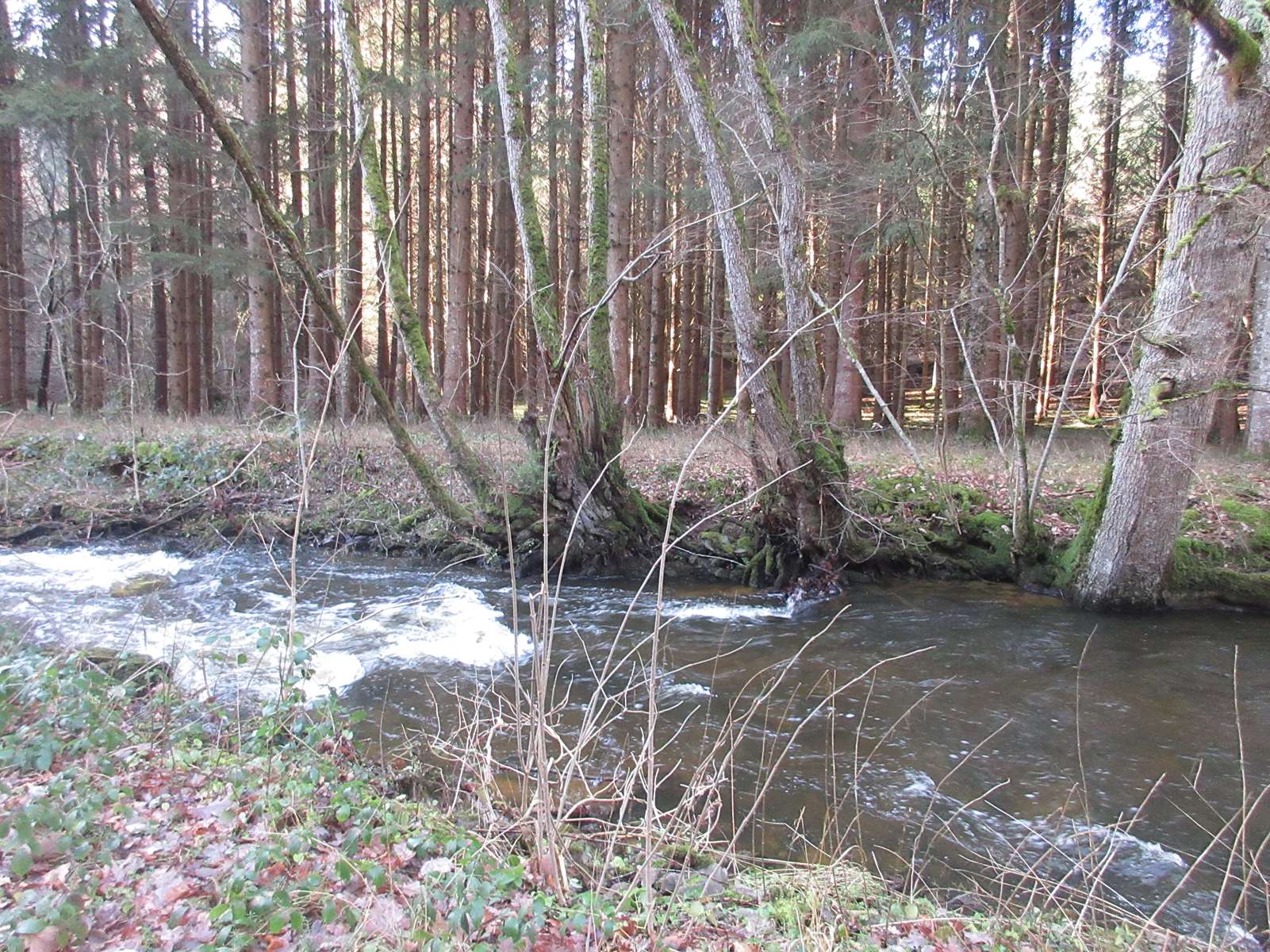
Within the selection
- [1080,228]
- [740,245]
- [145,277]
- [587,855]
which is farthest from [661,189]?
[587,855]

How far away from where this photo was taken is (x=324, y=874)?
2.69m

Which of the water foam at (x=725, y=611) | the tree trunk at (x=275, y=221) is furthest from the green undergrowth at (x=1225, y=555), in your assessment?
the tree trunk at (x=275, y=221)

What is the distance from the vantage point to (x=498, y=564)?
394 inches

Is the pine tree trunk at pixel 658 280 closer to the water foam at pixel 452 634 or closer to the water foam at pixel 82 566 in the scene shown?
the water foam at pixel 452 634

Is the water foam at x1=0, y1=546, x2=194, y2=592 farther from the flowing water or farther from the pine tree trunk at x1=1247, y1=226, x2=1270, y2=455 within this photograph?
the pine tree trunk at x1=1247, y1=226, x2=1270, y2=455

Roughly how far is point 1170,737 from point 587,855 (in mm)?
4346

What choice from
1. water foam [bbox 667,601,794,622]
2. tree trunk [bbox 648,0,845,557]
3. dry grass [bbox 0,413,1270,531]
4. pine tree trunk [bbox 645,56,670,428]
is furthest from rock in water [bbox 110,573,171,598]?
pine tree trunk [bbox 645,56,670,428]

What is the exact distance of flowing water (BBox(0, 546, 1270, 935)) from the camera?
3959 millimetres

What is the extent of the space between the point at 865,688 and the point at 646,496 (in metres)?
4.81

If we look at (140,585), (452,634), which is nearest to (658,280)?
(452,634)

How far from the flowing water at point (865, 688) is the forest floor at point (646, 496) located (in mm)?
559

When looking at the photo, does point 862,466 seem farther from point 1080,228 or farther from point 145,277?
point 145,277

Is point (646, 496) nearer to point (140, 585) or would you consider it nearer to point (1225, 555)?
point (140, 585)

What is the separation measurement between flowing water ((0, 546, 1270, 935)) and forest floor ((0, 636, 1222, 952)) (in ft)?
1.30
